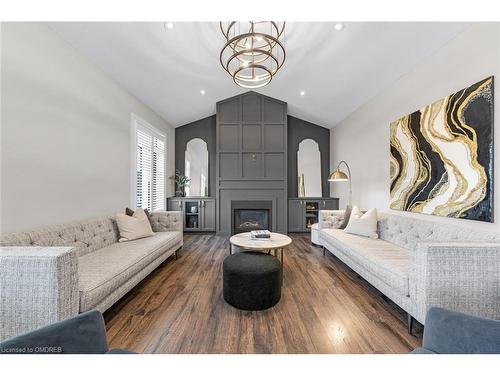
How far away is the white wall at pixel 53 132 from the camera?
1773mm

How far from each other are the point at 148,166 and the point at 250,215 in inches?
96.4

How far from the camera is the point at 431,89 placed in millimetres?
2467

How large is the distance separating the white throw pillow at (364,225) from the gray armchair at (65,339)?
124 inches

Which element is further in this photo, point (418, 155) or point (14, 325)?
point (418, 155)

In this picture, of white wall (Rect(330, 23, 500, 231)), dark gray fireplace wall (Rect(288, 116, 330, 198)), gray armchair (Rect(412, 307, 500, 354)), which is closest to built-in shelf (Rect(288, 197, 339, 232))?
dark gray fireplace wall (Rect(288, 116, 330, 198))

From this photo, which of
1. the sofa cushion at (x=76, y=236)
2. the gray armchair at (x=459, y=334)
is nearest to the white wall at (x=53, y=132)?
the sofa cushion at (x=76, y=236)

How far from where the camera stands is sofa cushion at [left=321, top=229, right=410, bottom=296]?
1.83m

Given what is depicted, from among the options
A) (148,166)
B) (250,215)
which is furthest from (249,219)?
(148,166)

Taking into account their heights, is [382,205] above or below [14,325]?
above

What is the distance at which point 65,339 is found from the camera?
0.84m

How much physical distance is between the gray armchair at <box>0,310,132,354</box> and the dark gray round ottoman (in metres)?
1.22

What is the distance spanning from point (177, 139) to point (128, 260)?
13.4 ft
